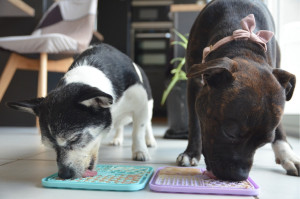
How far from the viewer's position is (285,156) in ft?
5.38

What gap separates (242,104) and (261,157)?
3.52 feet

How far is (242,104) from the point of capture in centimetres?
115

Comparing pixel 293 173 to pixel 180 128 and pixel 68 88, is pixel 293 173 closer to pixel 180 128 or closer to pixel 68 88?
pixel 68 88

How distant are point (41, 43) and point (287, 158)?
264 cm

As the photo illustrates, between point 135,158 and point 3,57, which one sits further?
point 3,57

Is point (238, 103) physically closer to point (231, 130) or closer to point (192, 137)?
point (231, 130)

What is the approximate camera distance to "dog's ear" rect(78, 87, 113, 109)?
1318 mm

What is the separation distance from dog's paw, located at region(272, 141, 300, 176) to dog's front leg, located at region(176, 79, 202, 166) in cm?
42

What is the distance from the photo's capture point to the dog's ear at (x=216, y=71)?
1143 mm

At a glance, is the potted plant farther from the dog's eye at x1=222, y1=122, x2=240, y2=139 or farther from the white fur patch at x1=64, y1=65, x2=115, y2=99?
the dog's eye at x1=222, y1=122, x2=240, y2=139

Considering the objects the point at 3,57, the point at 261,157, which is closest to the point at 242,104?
the point at 261,157

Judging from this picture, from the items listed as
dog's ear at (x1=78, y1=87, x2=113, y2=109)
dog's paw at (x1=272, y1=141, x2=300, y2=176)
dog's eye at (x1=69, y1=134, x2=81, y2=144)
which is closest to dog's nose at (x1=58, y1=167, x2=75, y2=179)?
dog's eye at (x1=69, y1=134, x2=81, y2=144)

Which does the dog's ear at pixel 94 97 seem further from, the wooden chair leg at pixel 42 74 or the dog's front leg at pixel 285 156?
the wooden chair leg at pixel 42 74

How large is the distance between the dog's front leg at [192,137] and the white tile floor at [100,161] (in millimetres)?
77
